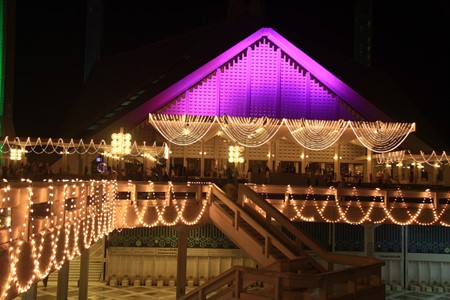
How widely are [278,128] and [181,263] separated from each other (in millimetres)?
12684

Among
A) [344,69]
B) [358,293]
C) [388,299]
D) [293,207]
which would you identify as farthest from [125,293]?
[344,69]

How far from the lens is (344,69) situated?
34969 mm

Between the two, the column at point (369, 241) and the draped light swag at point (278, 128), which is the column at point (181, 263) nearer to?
the column at point (369, 241)

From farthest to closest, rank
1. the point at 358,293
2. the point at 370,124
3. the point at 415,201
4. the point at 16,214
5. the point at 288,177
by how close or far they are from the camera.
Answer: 1. the point at 370,124
2. the point at 288,177
3. the point at 415,201
4. the point at 358,293
5. the point at 16,214

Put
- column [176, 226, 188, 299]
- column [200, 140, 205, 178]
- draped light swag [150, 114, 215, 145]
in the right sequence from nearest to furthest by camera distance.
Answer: column [176, 226, 188, 299], draped light swag [150, 114, 215, 145], column [200, 140, 205, 178]

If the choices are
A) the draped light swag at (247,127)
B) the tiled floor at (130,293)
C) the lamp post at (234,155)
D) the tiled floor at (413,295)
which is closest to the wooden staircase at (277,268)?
the tiled floor at (130,293)

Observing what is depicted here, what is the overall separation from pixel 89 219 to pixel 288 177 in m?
13.4

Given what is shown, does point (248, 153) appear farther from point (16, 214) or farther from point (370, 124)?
point (16, 214)

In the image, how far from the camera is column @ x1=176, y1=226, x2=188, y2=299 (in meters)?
Result: 18.5

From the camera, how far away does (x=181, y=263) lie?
61.9 ft

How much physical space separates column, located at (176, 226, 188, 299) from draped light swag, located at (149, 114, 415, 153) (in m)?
10.2

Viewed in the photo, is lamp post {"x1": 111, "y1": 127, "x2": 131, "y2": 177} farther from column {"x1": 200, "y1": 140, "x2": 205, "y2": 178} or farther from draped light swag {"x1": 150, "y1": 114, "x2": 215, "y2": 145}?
column {"x1": 200, "y1": 140, "x2": 205, "y2": 178}

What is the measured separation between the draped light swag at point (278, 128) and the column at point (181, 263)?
10213 millimetres

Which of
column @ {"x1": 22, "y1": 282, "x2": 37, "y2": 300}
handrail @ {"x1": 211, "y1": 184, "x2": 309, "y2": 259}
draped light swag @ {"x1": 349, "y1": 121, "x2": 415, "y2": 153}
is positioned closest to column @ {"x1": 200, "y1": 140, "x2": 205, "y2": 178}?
draped light swag @ {"x1": 349, "y1": 121, "x2": 415, "y2": 153}
